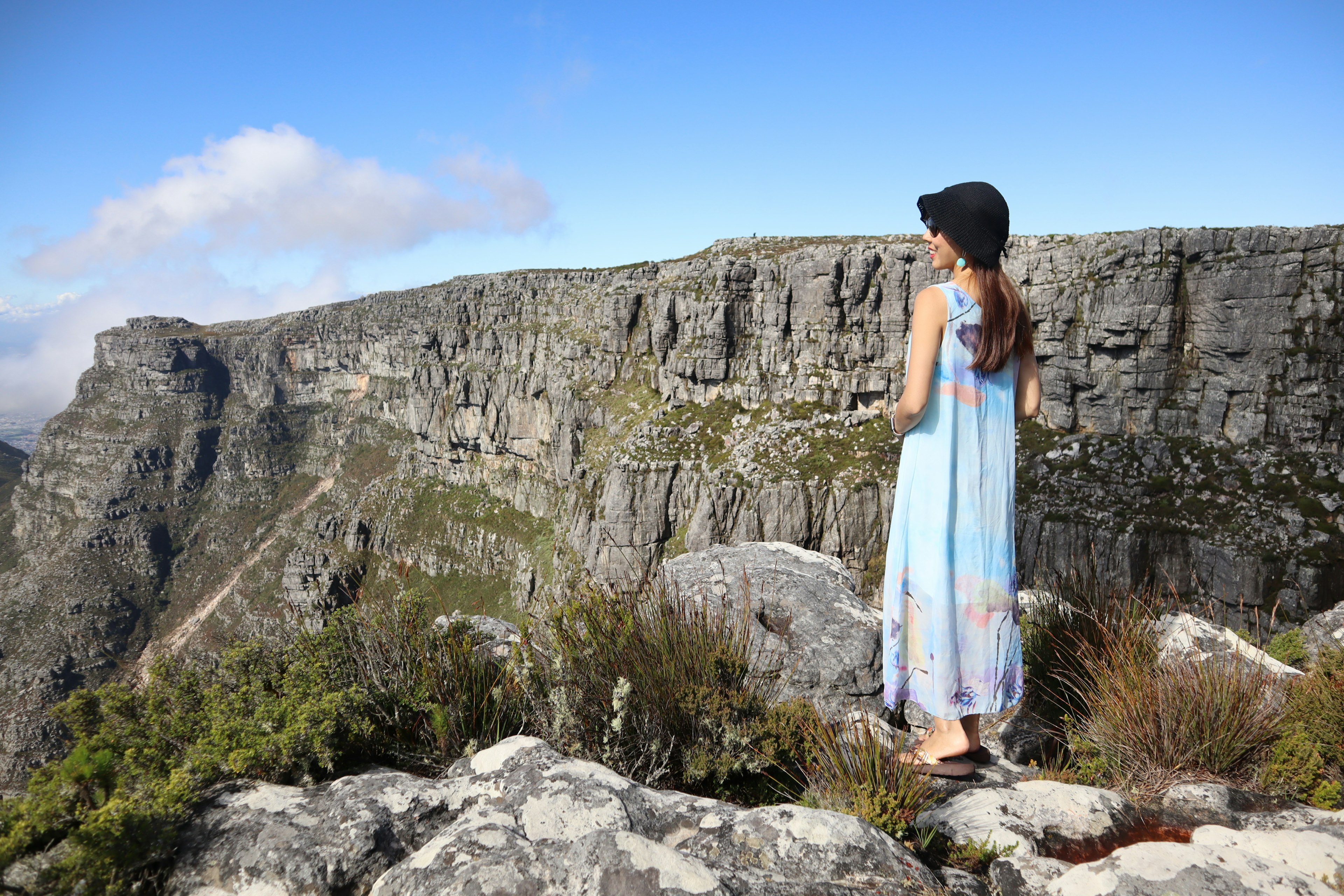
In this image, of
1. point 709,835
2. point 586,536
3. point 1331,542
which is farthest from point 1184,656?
point 586,536

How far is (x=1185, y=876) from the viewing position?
2.11 metres

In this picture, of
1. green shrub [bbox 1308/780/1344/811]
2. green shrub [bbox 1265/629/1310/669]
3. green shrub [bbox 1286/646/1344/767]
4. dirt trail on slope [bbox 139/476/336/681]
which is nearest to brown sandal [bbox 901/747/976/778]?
green shrub [bbox 1308/780/1344/811]

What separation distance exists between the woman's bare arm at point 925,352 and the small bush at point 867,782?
5.84 feet

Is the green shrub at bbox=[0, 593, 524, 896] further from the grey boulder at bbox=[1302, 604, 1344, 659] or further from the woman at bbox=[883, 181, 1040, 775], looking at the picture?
the grey boulder at bbox=[1302, 604, 1344, 659]

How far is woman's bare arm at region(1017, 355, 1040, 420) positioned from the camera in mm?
3941

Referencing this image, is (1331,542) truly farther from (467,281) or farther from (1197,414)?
(467,281)

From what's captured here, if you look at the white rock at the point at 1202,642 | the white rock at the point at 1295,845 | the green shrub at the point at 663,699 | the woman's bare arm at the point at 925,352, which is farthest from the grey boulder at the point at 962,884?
the white rock at the point at 1202,642

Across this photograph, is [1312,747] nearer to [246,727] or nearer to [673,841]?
[673,841]

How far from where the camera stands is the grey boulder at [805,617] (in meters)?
4.97

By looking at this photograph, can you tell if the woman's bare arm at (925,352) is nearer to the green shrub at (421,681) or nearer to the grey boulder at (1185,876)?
the grey boulder at (1185,876)

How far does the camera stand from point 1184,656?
4500mm

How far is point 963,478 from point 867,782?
1.84m

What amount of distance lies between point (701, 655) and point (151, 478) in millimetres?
156936

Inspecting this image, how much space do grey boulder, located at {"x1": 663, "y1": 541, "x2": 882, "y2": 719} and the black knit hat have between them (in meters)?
2.55
